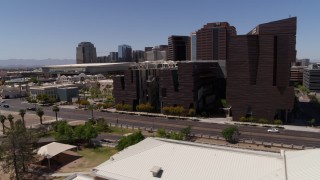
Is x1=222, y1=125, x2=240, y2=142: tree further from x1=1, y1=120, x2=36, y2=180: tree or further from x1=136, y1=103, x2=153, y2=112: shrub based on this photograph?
x1=136, y1=103, x2=153, y2=112: shrub

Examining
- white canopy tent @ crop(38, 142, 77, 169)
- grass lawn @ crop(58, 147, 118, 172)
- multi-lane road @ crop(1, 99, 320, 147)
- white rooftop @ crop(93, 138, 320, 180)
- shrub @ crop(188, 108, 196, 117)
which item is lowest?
grass lawn @ crop(58, 147, 118, 172)

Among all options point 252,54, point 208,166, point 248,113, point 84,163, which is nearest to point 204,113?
point 248,113

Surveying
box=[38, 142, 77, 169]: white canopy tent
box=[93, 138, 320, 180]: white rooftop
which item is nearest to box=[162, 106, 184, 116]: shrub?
box=[38, 142, 77, 169]: white canopy tent

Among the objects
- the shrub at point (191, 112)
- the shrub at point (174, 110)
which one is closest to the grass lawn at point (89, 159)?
the shrub at point (174, 110)

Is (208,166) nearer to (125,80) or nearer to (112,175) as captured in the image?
(112,175)

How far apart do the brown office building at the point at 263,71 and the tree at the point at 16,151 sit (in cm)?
7213

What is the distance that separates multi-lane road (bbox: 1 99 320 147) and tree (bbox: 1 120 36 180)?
4786cm

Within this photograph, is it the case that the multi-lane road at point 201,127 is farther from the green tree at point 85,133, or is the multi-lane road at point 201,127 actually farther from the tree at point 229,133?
the green tree at point 85,133

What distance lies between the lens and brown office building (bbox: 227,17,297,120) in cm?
9725

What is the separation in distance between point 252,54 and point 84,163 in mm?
67497

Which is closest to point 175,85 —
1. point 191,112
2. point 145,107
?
point 191,112

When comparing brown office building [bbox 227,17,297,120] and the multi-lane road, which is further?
brown office building [bbox 227,17,297,120]

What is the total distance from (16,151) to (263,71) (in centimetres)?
7967

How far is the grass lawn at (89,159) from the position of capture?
62.4 meters
